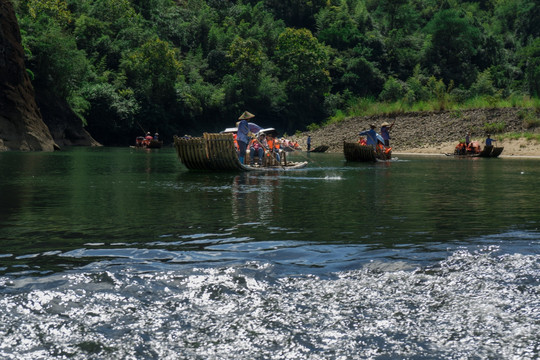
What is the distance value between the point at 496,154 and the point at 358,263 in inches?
1544

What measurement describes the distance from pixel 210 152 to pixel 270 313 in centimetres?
1754

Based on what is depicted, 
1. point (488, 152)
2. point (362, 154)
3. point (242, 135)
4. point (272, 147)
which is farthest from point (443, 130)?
point (242, 135)

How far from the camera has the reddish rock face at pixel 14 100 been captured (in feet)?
148

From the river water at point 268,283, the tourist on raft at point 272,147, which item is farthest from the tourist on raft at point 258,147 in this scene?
the river water at point 268,283

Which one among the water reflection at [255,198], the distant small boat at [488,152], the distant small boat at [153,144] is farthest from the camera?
the distant small boat at [153,144]

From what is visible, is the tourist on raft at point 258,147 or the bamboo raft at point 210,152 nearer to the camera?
the bamboo raft at point 210,152

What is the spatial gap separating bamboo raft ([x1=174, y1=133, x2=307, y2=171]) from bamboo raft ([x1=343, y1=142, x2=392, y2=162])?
31.7 ft

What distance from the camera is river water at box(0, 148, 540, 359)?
4625 millimetres

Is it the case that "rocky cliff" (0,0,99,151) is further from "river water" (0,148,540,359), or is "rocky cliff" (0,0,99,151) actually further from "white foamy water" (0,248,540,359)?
"white foamy water" (0,248,540,359)

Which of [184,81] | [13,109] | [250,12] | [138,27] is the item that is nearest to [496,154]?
[13,109]

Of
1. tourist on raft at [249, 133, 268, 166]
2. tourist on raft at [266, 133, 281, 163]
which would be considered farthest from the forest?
tourist on raft at [249, 133, 268, 166]

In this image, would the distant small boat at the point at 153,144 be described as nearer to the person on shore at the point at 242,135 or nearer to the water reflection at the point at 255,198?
the person on shore at the point at 242,135

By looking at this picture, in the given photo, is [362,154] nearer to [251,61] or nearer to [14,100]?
[14,100]

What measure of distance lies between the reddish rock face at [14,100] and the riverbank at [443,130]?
23.6 m
